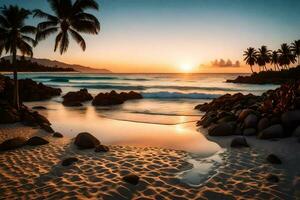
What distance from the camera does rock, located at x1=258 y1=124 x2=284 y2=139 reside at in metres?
9.81

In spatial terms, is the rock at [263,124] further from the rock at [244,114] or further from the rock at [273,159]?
the rock at [273,159]

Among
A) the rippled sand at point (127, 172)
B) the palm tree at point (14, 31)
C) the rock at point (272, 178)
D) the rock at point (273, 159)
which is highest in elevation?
the palm tree at point (14, 31)

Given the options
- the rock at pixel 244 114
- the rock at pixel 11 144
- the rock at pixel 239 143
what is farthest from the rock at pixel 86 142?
the rock at pixel 244 114

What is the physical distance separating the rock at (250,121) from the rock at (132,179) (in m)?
6.45

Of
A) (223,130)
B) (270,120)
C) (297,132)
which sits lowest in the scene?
(223,130)

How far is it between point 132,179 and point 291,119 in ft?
22.0

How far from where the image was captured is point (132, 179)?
6.34 metres

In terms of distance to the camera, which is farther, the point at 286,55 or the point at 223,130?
the point at 286,55

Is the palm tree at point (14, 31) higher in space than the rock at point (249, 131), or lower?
higher

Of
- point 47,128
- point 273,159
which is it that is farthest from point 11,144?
point 273,159

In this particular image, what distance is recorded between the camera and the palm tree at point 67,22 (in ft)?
80.9

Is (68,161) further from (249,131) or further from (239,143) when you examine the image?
(249,131)

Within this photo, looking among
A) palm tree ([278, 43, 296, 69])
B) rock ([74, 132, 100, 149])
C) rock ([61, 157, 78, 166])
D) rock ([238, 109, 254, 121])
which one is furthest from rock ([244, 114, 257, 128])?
palm tree ([278, 43, 296, 69])

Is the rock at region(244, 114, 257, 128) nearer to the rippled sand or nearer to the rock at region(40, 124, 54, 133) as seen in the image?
the rippled sand
